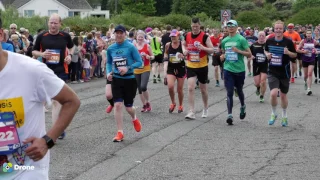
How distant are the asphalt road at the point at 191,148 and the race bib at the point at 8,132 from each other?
3870mm

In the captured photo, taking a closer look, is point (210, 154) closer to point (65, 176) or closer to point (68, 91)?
point (65, 176)

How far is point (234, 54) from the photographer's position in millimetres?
12445

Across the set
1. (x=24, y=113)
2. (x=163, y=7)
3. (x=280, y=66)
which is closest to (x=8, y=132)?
(x=24, y=113)

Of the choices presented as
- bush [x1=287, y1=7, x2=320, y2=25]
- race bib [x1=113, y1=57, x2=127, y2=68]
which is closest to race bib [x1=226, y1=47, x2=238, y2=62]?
race bib [x1=113, y1=57, x2=127, y2=68]

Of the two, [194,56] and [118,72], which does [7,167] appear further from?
[194,56]

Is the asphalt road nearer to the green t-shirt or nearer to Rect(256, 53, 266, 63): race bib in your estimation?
the green t-shirt

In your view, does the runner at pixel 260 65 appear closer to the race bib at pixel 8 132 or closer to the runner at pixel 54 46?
the runner at pixel 54 46

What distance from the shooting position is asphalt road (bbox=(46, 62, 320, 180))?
26.7 feet

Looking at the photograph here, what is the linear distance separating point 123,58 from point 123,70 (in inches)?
14.4

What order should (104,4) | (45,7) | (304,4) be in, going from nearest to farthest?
(304,4) < (45,7) < (104,4)

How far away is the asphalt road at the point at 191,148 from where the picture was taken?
26.7 feet

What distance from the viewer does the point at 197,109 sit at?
15078mm

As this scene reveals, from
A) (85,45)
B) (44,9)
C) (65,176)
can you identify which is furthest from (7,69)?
(44,9)

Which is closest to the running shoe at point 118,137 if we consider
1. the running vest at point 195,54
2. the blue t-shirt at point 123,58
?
the blue t-shirt at point 123,58
